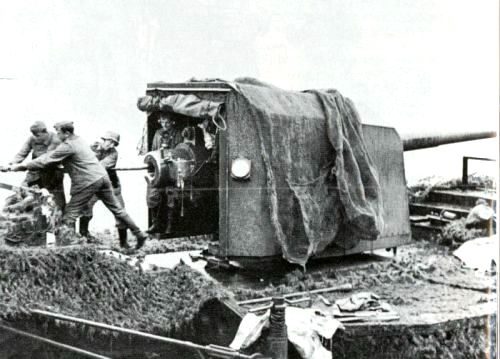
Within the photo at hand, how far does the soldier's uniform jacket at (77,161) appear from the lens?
19.1ft

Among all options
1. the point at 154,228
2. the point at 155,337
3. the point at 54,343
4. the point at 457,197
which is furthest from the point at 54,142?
the point at 457,197

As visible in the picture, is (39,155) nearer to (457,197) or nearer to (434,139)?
(434,139)

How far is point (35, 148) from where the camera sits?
5801mm

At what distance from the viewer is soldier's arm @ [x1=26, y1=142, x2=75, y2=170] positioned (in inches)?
224

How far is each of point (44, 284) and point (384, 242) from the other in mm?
4284

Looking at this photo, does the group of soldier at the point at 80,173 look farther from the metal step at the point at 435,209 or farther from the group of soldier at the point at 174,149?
the metal step at the point at 435,209

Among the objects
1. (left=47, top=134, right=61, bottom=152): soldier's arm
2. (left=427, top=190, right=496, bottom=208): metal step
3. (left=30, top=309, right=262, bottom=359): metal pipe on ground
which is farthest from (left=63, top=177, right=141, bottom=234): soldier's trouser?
(left=427, top=190, right=496, bottom=208): metal step

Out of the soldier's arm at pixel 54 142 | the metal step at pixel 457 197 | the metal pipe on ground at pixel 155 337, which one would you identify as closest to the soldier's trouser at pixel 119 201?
the soldier's arm at pixel 54 142

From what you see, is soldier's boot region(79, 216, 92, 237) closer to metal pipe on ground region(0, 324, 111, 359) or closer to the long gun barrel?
metal pipe on ground region(0, 324, 111, 359)

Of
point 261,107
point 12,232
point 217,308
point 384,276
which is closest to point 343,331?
point 217,308

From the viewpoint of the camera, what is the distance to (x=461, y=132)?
7504 mm

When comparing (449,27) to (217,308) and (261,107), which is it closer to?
(261,107)

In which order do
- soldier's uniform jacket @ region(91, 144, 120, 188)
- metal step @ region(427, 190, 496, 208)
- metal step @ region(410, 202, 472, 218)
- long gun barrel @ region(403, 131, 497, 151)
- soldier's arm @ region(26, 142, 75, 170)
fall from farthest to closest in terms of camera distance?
metal step @ region(410, 202, 472, 218) → metal step @ region(427, 190, 496, 208) → long gun barrel @ region(403, 131, 497, 151) → soldier's uniform jacket @ region(91, 144, 120, 188) → soldier's arm @ region(26, 142, 75, 170)

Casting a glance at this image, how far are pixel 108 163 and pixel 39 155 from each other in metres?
0.71
